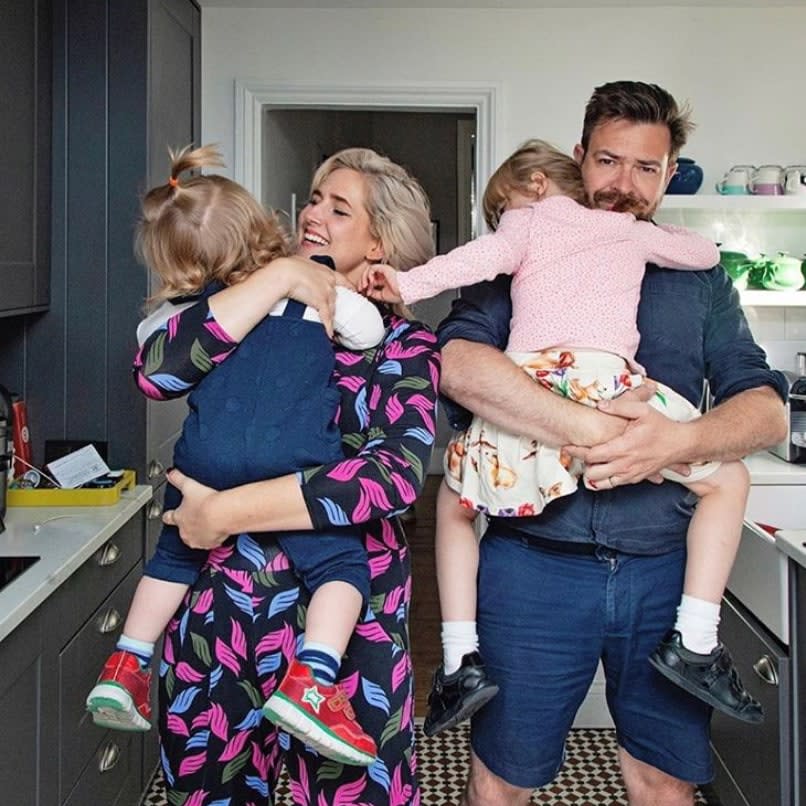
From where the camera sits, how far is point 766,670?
2350mm

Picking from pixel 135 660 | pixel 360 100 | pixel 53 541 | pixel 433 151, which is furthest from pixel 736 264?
pixel 433 151

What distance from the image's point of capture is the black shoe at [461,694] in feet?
5.32

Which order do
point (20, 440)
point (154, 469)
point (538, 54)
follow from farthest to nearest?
1. point (538, 54)
2. point (154, 469)
3. point (20, 440)

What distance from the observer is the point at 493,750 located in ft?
5.65

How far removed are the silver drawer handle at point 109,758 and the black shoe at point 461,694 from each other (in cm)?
106

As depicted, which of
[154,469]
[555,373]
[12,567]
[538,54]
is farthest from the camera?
[538,54]

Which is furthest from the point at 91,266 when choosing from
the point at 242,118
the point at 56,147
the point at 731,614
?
the point at 731,614

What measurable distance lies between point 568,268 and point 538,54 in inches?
79.3

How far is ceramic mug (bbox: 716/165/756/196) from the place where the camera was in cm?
332

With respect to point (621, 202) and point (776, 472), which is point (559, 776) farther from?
point (621, 202)

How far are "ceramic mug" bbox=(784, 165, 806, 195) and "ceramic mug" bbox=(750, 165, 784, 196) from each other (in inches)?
0.8

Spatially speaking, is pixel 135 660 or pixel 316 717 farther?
pixel 135 660

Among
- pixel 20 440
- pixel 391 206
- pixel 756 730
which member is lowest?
pixel 756 730

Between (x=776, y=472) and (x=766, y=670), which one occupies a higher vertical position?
(x=776, y=472)
